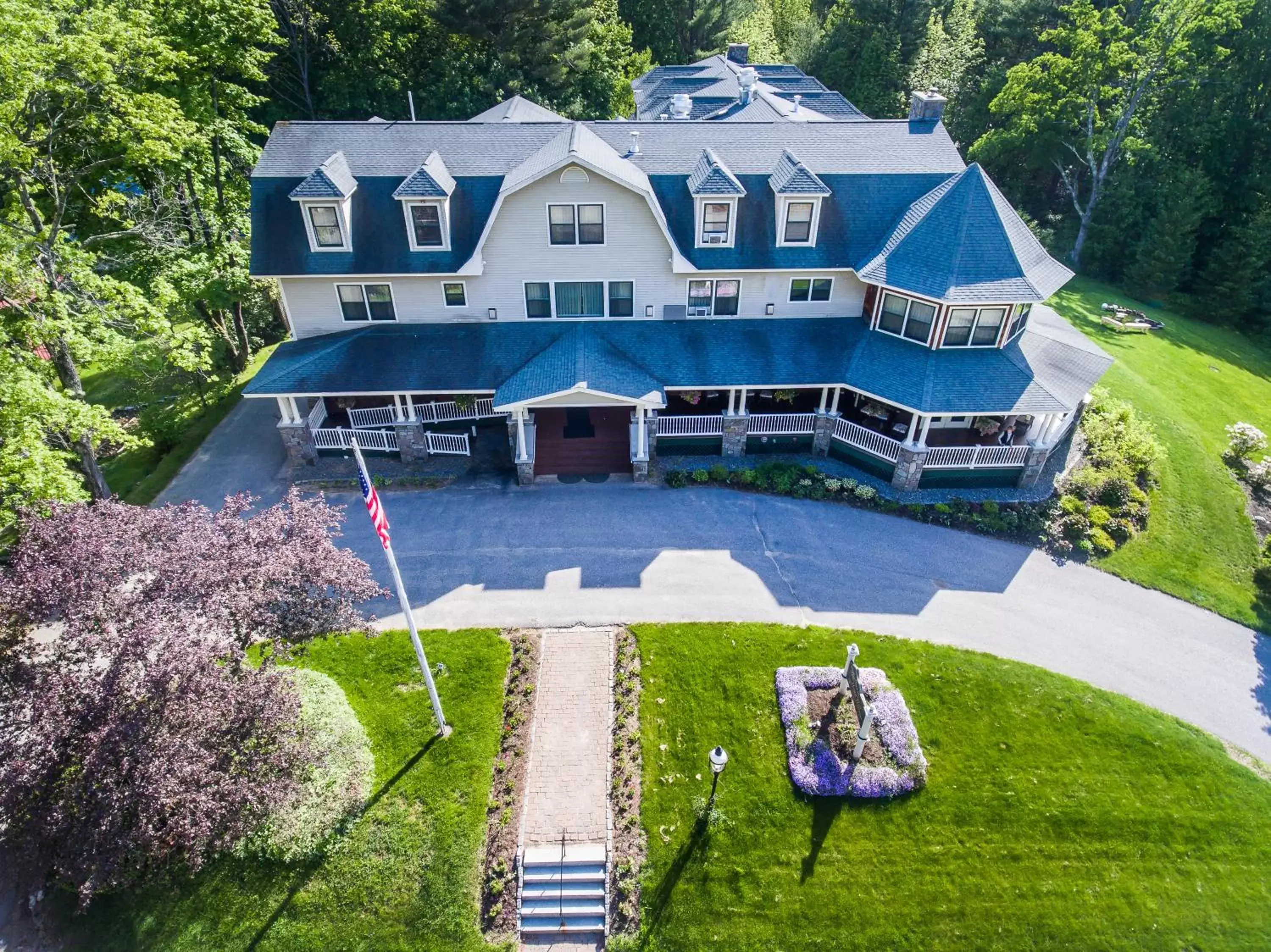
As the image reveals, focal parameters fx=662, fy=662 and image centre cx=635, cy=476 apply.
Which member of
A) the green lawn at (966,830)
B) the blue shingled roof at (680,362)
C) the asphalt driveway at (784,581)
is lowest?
the green lawn at (966,830)

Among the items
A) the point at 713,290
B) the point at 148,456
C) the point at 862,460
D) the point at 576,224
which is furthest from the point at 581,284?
the point at 148,456

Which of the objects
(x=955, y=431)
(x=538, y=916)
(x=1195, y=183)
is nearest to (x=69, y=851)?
(x=538, y=916)

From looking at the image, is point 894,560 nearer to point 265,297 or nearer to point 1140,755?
point 1140,755

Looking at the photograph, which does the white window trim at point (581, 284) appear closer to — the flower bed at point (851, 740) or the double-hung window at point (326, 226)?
the double-hung window at point (326, 226)

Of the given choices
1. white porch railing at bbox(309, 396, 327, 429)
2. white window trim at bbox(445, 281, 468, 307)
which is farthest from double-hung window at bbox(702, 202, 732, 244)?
white porch railing at bbox(309, 396, 327, 429)

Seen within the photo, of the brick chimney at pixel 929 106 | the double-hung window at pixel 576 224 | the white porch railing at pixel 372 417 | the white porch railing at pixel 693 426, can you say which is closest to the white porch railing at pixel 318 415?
the white porch railing at pixel 372 417

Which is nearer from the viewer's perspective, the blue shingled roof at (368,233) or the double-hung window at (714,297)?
the blue shingled roof at (368,233)
